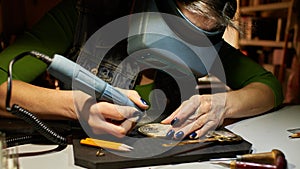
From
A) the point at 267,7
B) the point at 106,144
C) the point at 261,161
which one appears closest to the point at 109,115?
the point at 106,144

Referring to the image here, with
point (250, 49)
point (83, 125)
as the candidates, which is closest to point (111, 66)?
point (83, 125)

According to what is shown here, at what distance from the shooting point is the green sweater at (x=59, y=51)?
0.86 metres

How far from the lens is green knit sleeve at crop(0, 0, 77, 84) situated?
2.81 ft

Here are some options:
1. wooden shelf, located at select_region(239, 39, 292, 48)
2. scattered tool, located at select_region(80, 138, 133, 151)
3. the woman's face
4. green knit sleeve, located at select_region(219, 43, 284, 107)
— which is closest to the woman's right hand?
scattered tool, located at select_region(80, 138, 133, 151)

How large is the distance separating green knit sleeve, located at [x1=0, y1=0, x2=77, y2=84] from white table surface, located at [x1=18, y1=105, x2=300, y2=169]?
254 millimetres

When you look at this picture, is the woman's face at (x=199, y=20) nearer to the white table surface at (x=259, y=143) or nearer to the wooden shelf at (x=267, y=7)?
the white table surface at (x=259, y=143)

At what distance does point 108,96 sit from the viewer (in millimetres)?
620

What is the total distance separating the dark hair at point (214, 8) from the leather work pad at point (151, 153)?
0.24 metres

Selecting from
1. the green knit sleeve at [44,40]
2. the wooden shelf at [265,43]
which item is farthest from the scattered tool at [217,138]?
the wooden shelf at [265,43]

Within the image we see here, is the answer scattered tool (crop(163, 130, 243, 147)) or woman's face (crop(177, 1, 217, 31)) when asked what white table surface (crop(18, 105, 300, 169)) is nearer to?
scattered tool (crop(163, 130, 243, 147))

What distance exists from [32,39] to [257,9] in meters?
1.93

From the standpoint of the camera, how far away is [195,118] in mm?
738

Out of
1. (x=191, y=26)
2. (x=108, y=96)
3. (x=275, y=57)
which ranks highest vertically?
(x=191, y=26)

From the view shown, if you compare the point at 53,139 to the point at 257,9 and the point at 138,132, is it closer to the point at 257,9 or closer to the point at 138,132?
the point at 138,132
